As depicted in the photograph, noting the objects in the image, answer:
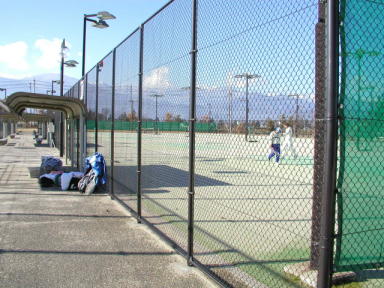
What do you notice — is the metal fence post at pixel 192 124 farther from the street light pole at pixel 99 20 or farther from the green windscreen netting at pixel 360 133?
the street light pole at pixel 99 20

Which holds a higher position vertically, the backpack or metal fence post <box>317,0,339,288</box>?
metal fence post <box>317,0,339,288</box>

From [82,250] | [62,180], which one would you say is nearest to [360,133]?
[82,250]

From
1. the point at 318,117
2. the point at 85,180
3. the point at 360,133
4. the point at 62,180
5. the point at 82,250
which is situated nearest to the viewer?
the point at 360,133

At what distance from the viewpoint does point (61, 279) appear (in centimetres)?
396

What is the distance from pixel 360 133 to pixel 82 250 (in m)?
3.57

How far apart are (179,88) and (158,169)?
3348 millimetres

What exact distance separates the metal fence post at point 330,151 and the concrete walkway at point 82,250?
64.3 inches

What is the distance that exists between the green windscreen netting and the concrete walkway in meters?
1.59

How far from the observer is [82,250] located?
4879mm

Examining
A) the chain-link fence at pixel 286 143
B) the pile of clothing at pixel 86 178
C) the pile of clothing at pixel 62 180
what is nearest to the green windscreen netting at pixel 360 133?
the chain-link fence at pixel 286 143

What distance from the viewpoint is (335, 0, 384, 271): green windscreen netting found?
278 centimetres

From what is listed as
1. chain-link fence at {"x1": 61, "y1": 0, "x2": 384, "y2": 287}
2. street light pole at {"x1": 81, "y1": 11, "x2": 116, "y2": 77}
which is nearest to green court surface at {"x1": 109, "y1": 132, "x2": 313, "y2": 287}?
chain-link fence at {"x1": 61, "y1": 0, "x2": 384, "y2": 287}

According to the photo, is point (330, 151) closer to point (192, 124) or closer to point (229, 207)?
point (192, 124)

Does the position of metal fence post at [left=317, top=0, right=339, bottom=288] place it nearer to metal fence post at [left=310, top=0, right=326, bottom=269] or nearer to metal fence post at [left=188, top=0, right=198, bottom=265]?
metal fence post at [left=310, top=0, right=326, bottom=269]
